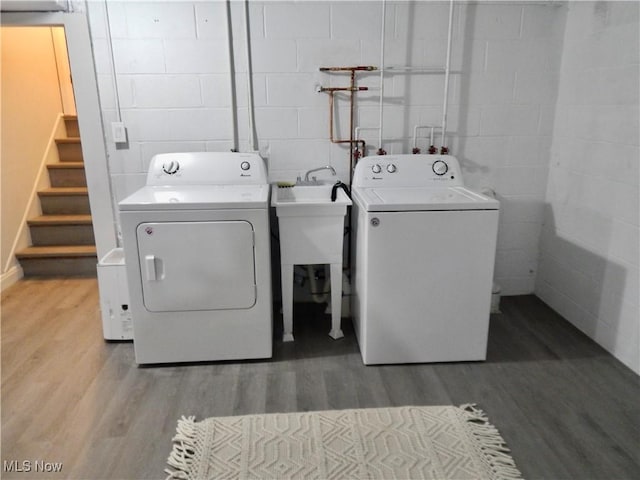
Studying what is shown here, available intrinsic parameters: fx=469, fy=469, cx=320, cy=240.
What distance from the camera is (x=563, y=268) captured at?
2928 mm

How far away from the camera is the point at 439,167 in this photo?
8.99ft

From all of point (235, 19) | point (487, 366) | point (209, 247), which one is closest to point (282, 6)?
point (235, 19)

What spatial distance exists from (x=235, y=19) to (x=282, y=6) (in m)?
0.28

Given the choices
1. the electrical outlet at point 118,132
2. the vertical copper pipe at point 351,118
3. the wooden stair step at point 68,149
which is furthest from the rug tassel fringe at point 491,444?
the wooden stair step at point 68,149

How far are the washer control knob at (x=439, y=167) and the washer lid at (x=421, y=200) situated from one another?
14 cm

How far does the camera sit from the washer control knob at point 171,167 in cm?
267

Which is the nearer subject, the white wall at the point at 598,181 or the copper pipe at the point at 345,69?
the white wall at the point at 598,181

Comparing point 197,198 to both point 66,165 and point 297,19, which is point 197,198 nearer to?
point 297,19

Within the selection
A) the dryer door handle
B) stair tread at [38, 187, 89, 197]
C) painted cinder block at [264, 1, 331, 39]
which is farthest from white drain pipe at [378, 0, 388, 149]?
stair tread at [38, 187, 89, 197]

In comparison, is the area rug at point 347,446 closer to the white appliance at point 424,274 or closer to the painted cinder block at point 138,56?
the white appliance at point 424,274

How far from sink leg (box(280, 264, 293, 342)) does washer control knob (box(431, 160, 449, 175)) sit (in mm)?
1017

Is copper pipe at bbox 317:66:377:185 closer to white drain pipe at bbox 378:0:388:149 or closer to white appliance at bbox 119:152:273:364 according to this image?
white drain pipe at bbox 378:0:388:149

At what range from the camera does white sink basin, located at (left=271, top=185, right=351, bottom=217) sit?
7.86ft

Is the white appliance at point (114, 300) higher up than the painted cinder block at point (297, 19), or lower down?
lower down
